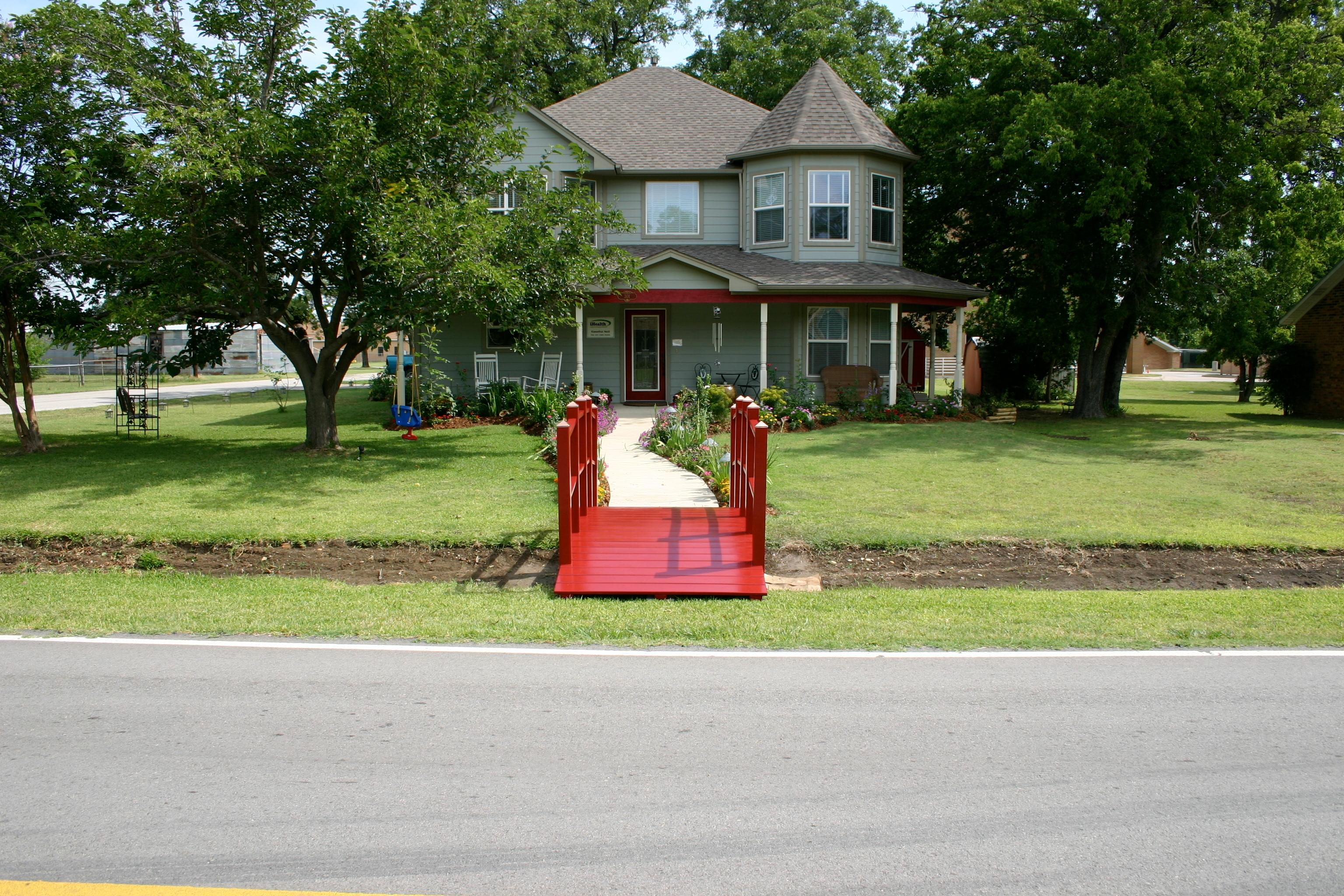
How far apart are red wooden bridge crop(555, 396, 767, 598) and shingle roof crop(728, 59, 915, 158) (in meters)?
13.7

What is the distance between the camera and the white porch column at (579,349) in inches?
893

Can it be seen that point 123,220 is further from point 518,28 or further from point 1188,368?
point 1188,368

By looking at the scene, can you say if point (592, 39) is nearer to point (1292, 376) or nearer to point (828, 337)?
point (828, 337)

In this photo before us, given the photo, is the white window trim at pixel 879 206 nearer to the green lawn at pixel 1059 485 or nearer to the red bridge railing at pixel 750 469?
the green lawn at pixel 1059 485

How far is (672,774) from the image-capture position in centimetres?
497

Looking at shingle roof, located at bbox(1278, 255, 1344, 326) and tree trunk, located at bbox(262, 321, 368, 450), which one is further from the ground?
shingle roof, located at bbox(1278, 255, 1344, 326)

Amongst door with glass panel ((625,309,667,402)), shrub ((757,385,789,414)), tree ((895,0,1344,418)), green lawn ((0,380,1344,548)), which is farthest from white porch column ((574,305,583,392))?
tree ((895,0,1344,418))

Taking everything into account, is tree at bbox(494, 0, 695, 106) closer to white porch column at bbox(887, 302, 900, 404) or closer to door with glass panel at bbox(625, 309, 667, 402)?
door with glass panel at bbox(625, 309, 667, 402)

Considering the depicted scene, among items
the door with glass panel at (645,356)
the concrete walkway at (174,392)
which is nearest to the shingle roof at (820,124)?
the door with glass panel at (645,356)

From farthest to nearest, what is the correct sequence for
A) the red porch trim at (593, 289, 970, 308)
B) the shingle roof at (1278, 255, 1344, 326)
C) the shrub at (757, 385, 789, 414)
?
the shingle roof at (1278, 255, 1344, 326), the red porch trim at (593, 289, 970, 308), the shrub at (757, 385, 789, 414)

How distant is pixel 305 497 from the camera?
12922 mm

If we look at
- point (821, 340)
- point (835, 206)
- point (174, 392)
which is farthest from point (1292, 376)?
point (174, 392)

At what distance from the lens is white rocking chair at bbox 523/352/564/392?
81.0 ft

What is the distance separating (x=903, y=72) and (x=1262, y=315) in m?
15.6
